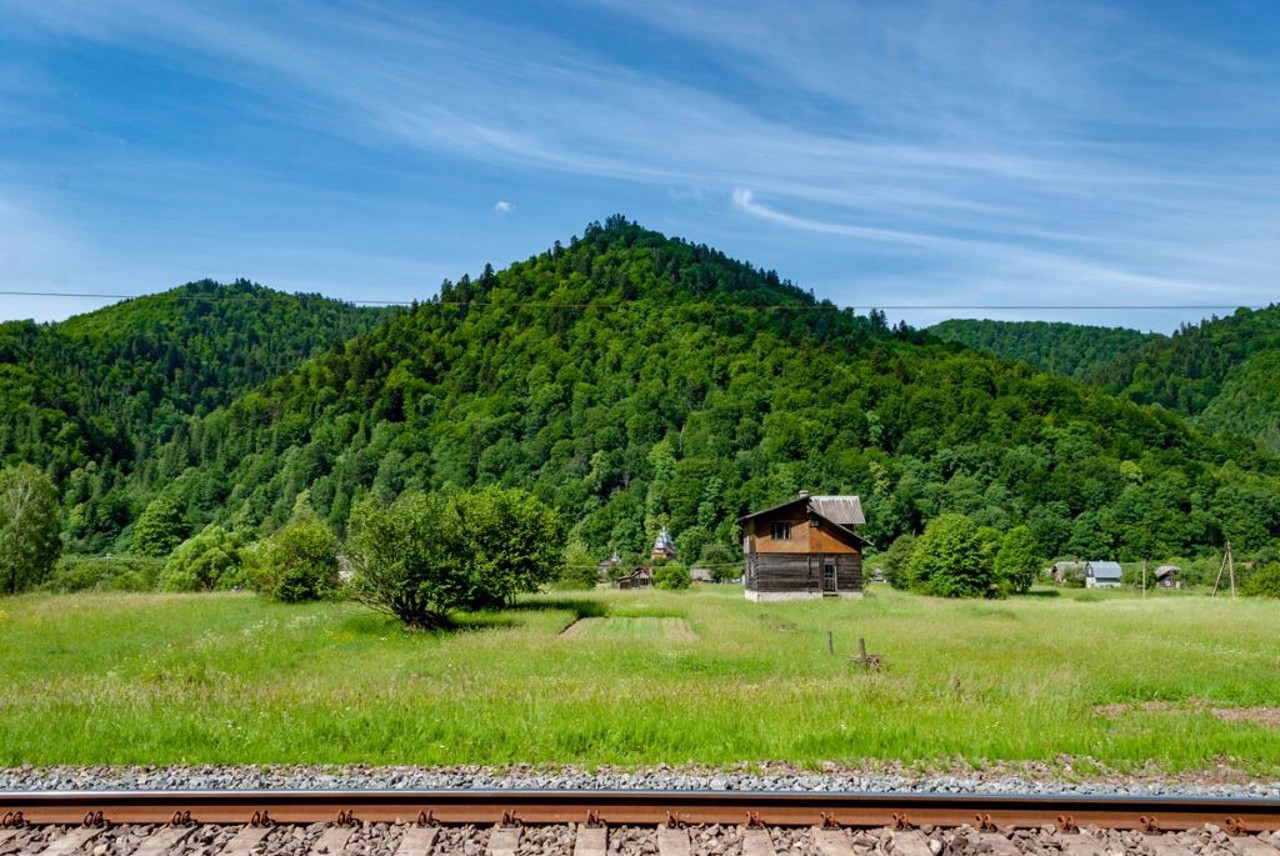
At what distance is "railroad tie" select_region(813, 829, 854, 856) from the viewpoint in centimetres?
694

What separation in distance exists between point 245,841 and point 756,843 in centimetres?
432

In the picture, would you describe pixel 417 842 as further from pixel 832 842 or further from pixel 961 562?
pixel 961 562

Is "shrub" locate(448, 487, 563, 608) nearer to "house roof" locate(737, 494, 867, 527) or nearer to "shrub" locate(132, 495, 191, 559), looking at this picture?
"house roof" locate(737, 494, 867, 527)

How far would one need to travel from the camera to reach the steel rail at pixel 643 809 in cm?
750

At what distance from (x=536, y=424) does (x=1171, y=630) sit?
386 feet

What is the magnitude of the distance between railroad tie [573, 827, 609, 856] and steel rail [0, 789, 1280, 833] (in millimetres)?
166

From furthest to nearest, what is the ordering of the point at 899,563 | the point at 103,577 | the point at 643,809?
1. the point at 899,563
2. the point at 103,577
3. the point at 643,809

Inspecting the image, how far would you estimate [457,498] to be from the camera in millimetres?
39250

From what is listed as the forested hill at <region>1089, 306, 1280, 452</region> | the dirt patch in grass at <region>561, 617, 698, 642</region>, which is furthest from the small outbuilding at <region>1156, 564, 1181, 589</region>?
the forested hill at <region>1089, 306, 1280, 452</region>

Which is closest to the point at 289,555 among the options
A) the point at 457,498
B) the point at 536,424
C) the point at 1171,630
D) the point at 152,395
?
the point at 457,498

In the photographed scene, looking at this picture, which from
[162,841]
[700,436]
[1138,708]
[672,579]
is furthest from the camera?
[700,436]

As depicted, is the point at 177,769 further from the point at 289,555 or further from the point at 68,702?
the point at 289,555

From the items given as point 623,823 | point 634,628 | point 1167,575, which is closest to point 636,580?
point 634,628

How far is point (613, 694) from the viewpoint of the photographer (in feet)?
43.8
